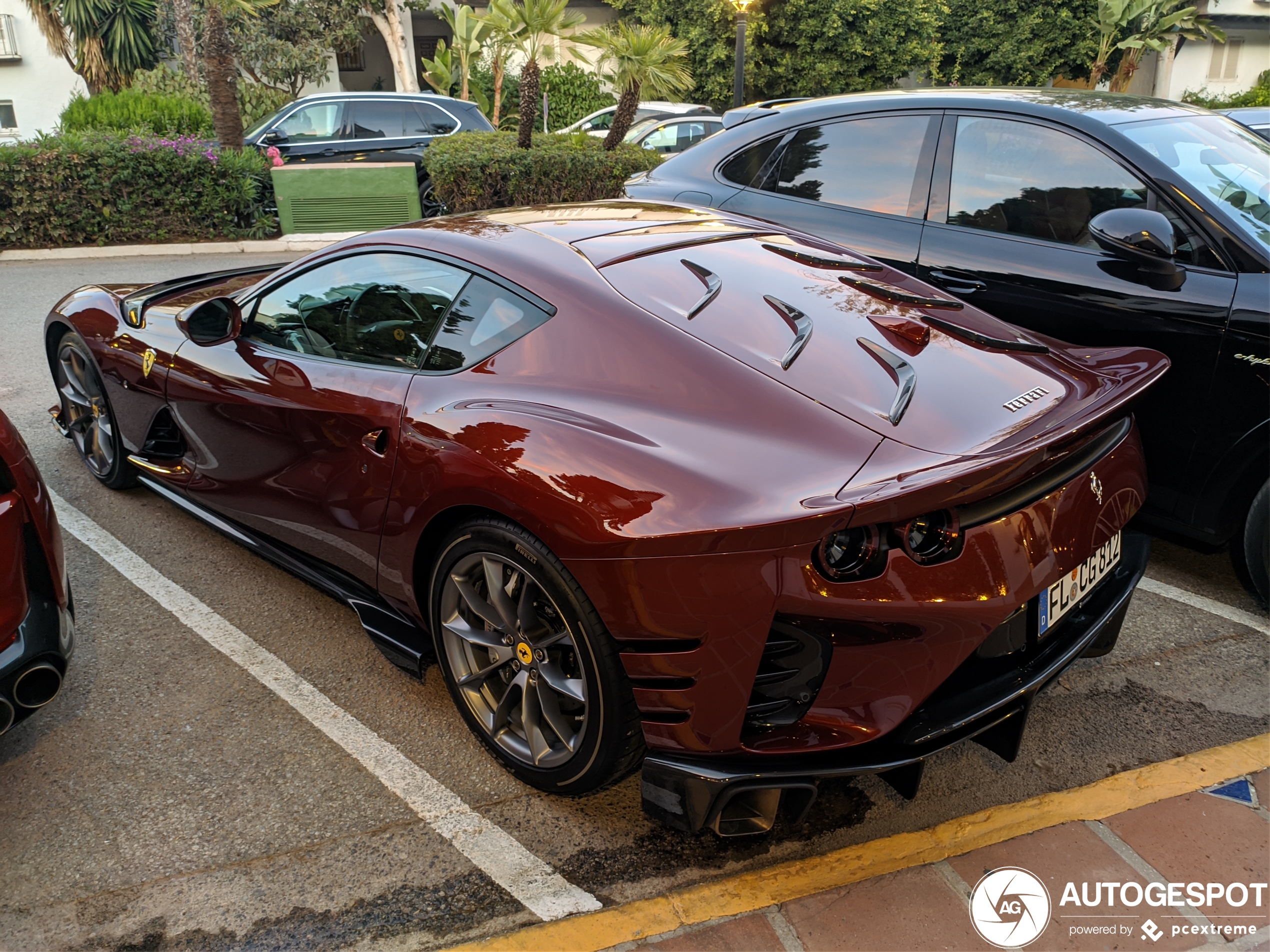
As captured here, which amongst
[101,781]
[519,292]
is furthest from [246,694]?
[519,292]

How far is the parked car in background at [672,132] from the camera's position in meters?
15.7

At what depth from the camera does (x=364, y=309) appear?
3172mm

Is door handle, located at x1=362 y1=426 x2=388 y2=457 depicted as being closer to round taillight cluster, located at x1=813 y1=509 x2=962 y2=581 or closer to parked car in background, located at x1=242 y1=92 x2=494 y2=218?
round taillight cluster, located at x1=813 y1=509 x2=962 y2=581

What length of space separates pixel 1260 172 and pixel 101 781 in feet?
15.1

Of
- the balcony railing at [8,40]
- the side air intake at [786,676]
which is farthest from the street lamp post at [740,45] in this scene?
the balcony railing at [8,40]

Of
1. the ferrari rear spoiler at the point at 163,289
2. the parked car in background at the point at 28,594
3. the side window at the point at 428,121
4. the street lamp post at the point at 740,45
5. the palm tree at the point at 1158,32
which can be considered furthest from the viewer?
the palm tree at the point at 1158,32

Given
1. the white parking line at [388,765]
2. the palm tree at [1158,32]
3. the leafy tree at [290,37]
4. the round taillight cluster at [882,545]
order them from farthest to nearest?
the palm tree at [1158,32] → the leafy tree at [290,37] → the white parking line at [388,765] → the round taillight cluster at [882,545]

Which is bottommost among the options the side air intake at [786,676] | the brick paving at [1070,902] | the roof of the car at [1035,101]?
the brick paving at [1070,902]

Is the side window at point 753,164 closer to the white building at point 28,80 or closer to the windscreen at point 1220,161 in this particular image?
the windscreen at point 1220,161

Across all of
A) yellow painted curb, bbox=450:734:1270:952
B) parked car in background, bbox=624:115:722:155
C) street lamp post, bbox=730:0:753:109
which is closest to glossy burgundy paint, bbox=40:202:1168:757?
yellow painted curb, bbox=450:734:1270:952

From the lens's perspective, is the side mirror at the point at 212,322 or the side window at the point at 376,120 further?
the side window at the point at 376,120

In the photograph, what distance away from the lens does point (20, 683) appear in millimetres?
2500

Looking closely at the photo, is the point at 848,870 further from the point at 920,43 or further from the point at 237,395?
the point at 920,43
